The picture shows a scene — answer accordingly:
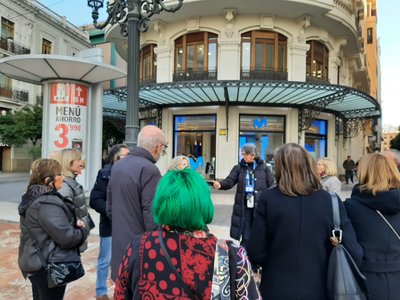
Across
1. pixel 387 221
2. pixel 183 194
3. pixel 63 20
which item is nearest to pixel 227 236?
pixel 387 221

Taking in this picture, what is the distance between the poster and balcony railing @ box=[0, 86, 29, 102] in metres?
22.5

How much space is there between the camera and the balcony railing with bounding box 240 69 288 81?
16.5 meters

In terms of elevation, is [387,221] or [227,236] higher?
[387,221]

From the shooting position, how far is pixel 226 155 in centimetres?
1650

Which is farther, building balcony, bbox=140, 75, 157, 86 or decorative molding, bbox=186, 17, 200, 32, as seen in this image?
building balcony, bbox=140, 75, 157, 86

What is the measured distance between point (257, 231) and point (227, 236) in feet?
15.7

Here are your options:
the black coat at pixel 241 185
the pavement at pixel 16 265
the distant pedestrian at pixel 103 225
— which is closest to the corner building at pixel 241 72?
the pavement at pixel 16 265

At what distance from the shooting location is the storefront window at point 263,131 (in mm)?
16875

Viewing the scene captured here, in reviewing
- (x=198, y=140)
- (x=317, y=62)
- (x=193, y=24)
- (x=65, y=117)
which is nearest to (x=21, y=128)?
(x=198, y=140)

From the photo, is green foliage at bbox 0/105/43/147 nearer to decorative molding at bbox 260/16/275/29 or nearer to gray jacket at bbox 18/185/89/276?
decorative molding at bbox 260/16/275/29

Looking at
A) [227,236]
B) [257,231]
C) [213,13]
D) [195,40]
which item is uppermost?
[213,13]

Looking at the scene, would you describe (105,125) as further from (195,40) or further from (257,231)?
(257,231)

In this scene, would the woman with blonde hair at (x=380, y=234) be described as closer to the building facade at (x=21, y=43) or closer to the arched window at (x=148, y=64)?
the arched window at (x=148, y=64)

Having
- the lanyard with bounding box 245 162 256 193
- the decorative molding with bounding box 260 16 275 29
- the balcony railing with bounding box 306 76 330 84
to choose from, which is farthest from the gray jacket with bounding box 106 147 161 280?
the balcony railing with bounding box 306 76 330 84
